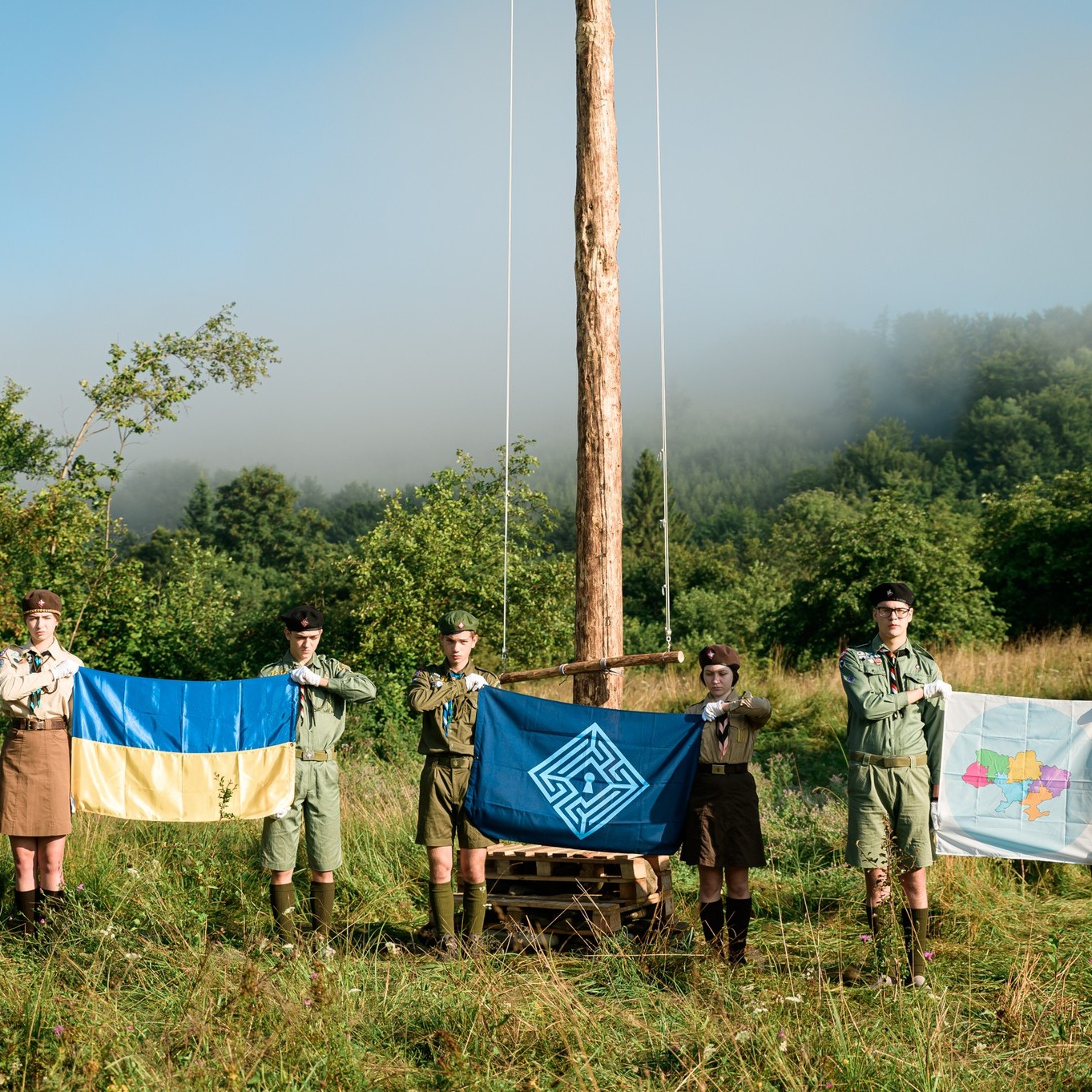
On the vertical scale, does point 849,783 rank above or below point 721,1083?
above

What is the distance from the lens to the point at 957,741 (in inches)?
250

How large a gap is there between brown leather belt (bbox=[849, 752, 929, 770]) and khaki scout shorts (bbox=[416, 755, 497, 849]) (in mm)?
2208

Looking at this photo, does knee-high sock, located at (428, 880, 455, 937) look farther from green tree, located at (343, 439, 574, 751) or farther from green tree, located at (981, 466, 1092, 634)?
green tree, located at (981, 466, 1092, 634)

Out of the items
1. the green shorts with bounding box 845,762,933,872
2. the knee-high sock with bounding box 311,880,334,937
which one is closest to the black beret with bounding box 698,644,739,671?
the green shorts with bounding box 845,762,933,872

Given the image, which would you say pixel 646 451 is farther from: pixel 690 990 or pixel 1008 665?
pixel 690 990

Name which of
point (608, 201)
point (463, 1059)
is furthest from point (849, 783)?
point (608, 201)

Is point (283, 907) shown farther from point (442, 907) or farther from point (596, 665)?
point (596, 665)

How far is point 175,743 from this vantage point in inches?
263

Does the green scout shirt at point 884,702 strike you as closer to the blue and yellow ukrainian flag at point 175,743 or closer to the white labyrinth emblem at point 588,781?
the white labyrinth emblem at point 588,781

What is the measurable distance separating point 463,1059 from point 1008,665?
11309 millimetres

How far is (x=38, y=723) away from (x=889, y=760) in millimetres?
4944

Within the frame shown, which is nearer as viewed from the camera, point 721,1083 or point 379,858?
point 721,1083

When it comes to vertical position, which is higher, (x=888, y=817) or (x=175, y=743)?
(x=175, y=743)

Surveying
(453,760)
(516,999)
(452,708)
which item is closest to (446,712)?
(452,708)
